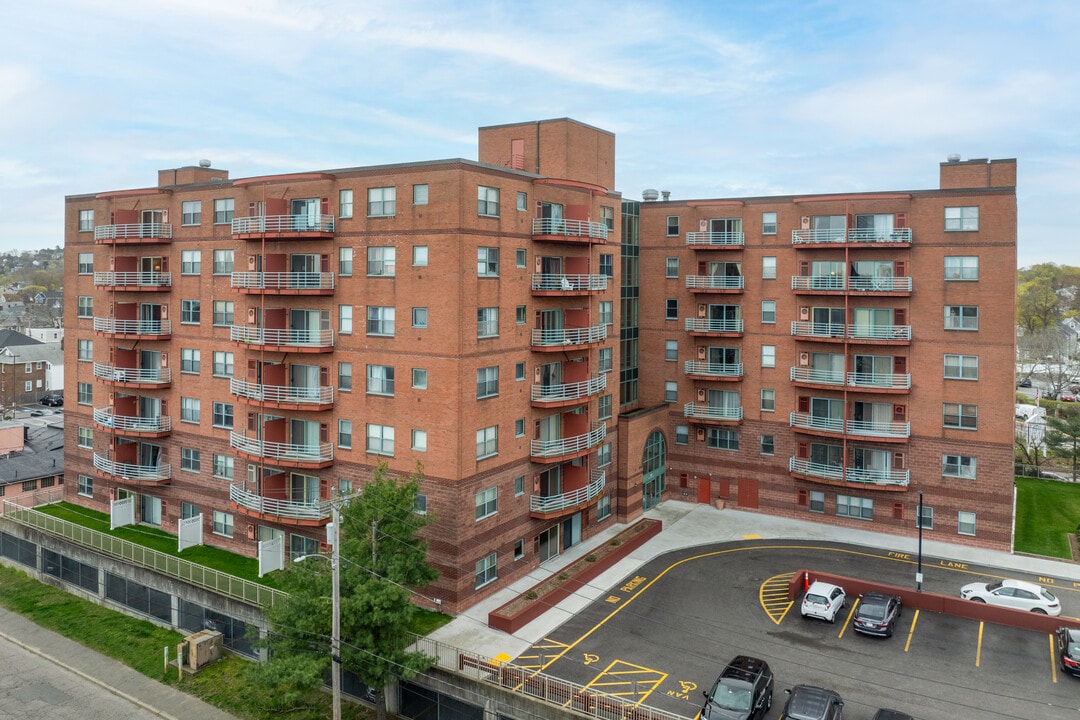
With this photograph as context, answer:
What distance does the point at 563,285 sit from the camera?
41219mm

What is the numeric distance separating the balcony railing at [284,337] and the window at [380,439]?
497 centimetres

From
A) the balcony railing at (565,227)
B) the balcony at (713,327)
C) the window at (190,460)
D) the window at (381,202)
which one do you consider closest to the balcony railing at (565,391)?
the balcony railing at (565,227)

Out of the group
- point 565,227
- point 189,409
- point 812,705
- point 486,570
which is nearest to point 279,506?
point 189,409

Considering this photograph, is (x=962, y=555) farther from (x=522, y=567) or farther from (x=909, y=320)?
(x=522, y=567)

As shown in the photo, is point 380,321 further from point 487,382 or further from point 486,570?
point 486,570

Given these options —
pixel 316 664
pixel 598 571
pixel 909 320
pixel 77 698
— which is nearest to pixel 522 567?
pixel 598 571

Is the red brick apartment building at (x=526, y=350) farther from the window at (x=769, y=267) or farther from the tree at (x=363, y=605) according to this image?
the tree at (x=363, y=605)

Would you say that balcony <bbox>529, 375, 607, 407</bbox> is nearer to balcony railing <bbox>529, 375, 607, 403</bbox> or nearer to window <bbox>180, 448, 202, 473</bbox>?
balcony railing <bbox>529, 375, 607, 403</bbox>

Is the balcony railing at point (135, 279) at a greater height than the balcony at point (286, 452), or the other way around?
the balcony railing at point (135, 279)

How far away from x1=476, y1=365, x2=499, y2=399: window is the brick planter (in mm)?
10325

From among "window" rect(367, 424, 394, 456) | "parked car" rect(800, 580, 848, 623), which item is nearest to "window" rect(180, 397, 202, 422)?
"window" rect(367, 424, 394, 456)

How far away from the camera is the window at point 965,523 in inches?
1770

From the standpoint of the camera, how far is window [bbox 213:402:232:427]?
43.4 meters

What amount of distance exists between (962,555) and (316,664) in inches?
1452
